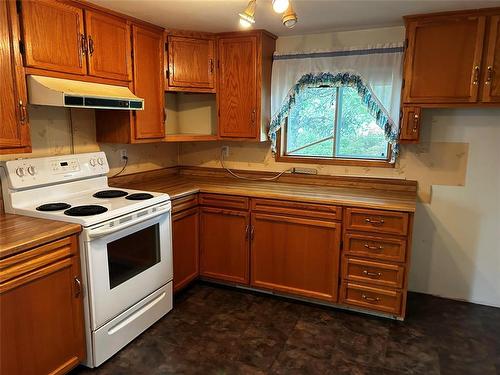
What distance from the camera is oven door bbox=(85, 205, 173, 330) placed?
2062mm

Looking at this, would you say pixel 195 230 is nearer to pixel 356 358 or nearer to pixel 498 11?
pixel 356 358

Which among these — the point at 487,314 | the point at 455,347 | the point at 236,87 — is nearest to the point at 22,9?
the point at 236,87

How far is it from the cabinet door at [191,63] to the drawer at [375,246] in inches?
69.7

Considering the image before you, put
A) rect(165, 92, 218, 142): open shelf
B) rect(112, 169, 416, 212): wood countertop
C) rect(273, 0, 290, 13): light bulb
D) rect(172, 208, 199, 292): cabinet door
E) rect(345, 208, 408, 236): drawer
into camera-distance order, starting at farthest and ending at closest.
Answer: rect(165, 92, 218, 142): open shelf
rect(172, 208, 199, 292): cabinet door
rect(112, 169, 416, 212): wood countertop
rect(345, 208, 408, 236): drawer
rect(273, 0, 290, 13): light bulb

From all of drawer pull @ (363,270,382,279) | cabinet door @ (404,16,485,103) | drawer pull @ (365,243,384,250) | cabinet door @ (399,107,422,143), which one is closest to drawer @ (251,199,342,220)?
drawer pull @ (365,243,384,250)

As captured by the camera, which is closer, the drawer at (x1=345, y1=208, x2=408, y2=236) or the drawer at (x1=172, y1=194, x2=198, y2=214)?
the drawer at (x1=345, y1=208, x2=408, y2=236)

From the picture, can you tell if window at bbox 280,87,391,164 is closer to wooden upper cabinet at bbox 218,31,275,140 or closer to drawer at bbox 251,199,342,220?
wooden upper cabinet at bbox 218,31,275,140

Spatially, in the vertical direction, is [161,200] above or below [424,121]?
below

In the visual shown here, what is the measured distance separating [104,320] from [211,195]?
1284 millimetres

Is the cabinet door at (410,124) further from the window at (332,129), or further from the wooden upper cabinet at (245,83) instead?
the wooden upper cabinet at (245,83)

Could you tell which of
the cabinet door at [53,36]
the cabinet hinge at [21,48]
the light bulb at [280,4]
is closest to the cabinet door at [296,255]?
the light bulb at [280,4]

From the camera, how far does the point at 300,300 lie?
9.82 ft

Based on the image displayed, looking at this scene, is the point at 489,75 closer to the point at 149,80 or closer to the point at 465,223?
the point at 465,223

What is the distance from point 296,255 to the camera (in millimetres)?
2883
